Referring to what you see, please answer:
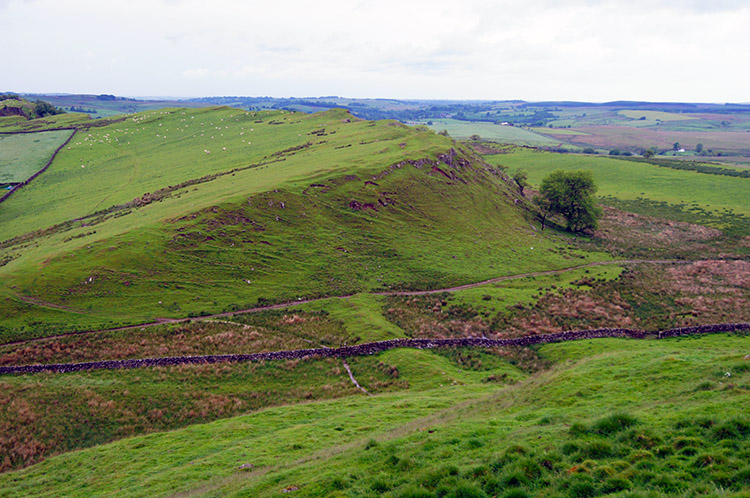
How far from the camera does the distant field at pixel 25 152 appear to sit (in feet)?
430

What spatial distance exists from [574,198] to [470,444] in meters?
90.3

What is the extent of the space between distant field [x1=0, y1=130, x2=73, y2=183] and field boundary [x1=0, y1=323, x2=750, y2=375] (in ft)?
411

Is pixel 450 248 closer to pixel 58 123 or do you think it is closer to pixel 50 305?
pixel 50 305

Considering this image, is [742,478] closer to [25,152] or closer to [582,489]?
[582,489]

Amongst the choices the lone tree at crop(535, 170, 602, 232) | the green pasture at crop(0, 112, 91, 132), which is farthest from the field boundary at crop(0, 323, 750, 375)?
the green pasture at crop(0, 112, 91, 132)

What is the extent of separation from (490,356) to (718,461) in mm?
31724

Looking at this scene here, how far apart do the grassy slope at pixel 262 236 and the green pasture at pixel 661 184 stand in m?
55.4

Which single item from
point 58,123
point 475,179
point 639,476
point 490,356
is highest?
point 58,123

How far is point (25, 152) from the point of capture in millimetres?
150375

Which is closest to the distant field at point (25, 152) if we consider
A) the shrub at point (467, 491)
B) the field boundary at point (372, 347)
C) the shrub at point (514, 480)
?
the field boundary at point (372, 347)

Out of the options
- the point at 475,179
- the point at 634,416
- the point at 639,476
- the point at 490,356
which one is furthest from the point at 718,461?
the point at 475,179

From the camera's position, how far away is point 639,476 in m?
13.0

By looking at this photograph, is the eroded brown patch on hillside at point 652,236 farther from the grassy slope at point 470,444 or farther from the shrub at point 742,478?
the shrub at point 742,478

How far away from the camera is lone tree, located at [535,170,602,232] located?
92.9 metres
